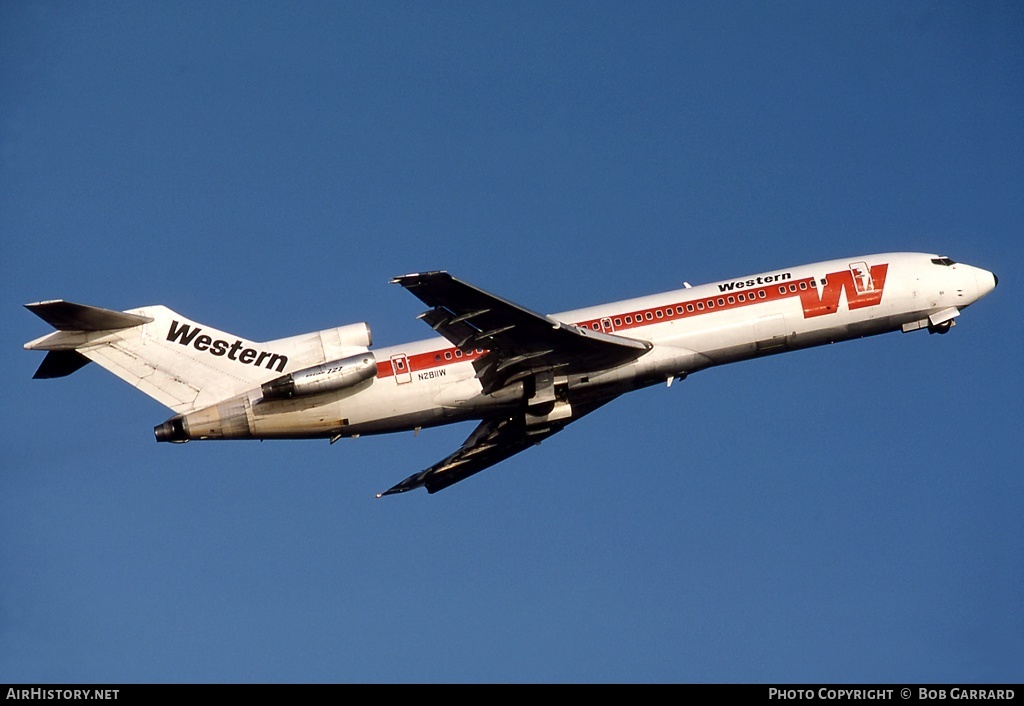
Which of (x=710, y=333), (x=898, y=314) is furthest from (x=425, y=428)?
(x=898, y=314)

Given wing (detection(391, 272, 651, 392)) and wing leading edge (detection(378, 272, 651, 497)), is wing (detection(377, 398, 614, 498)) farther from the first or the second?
wing (detection(391, 272, 651, 392))

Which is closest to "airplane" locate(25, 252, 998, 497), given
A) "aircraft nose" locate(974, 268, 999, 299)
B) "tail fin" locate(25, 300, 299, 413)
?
"tail fin" locate(25, 300, 299, 413)

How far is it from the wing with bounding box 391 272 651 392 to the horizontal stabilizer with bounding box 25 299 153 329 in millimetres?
9776

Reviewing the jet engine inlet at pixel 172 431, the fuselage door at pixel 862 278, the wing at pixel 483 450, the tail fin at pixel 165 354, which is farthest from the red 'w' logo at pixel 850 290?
the jet engine inlet at pixel 172 431

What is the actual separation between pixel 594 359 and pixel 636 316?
239 centimetres

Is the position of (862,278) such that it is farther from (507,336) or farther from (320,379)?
(320,379)

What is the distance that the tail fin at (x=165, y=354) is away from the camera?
37.0 metres

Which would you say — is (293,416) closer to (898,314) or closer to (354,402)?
(354,402)

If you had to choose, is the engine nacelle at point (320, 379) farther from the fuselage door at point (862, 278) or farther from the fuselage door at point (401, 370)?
the fuselage door at point (862, 278)

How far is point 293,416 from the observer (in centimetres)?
3766

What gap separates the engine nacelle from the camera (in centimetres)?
3688

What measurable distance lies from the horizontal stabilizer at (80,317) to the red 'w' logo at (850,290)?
21236 mm

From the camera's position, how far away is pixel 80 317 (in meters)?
36.5
